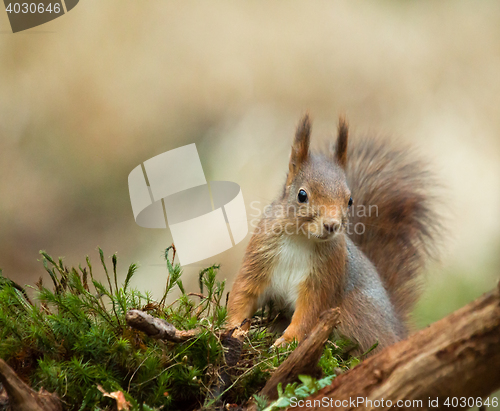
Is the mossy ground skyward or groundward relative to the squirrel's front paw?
skyward

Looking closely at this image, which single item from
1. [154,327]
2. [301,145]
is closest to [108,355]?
[154,327]

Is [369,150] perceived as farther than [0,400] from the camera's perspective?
Yes

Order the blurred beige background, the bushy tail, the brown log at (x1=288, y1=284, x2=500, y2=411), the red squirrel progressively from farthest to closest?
the blurred beige background, the bushy tail, the red squirrel, the brown log at (x1=288, y1=284, x2=500, y2=411)

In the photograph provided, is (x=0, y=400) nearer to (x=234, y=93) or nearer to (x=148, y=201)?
(x=148, y=201)

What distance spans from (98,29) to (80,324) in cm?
177

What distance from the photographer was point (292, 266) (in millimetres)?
1436

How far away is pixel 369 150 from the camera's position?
1.89m

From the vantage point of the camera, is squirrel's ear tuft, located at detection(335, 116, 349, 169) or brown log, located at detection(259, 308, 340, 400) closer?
brown log, located at detection(259, 308, 340, 400)

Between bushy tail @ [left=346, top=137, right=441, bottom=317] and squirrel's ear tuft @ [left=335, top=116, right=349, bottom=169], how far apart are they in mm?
358

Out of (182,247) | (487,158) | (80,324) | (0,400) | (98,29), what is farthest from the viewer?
(487,158)

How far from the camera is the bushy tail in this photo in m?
1.80

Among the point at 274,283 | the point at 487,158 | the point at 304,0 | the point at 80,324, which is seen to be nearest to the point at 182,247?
the point at 274,283

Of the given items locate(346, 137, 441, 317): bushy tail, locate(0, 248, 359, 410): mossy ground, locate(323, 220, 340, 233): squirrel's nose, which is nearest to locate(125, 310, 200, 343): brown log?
locate(0, 248, 359, 410): mossy ground

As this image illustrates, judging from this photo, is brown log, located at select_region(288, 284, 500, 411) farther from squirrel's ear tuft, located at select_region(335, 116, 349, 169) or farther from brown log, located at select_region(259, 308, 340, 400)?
squirrel's ear tuft, located at select_region(335, 116, 349, 169)
